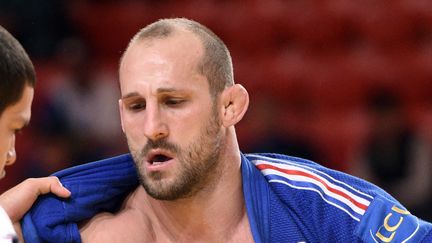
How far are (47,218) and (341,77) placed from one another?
479 cm

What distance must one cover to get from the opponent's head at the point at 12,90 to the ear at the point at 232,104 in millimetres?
864

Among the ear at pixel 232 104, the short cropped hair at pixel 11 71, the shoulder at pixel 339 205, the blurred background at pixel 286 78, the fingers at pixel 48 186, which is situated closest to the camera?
the short cropped hair at pixel 11 71

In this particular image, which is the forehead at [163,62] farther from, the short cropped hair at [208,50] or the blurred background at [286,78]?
the blurred background at [286,78]

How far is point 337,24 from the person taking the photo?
780 cm

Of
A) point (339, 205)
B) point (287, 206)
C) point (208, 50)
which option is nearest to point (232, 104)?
point (208, 50)

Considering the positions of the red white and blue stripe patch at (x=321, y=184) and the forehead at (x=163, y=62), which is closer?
the forehead at (x=163, y=62)

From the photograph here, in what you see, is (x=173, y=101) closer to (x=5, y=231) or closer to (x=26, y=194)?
(x=26, y=194)

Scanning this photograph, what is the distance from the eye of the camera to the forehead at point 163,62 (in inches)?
123

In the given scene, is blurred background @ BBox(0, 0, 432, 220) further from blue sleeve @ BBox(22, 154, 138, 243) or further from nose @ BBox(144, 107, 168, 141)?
nose @ BBox(144, 107, 168, 141)

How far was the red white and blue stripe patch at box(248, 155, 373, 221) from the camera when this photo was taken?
3.25 metres

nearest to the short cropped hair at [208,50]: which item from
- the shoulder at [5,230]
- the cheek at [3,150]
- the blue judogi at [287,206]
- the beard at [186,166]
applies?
the beard at [186,166]

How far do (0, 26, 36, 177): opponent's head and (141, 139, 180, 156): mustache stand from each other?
543mm

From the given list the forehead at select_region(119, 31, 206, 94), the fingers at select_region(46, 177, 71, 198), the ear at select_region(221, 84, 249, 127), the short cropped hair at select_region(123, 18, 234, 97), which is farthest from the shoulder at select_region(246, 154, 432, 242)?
the fingers at select_region(46, 177, 71, 198)

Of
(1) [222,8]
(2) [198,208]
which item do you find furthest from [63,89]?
(2) [198,208]
